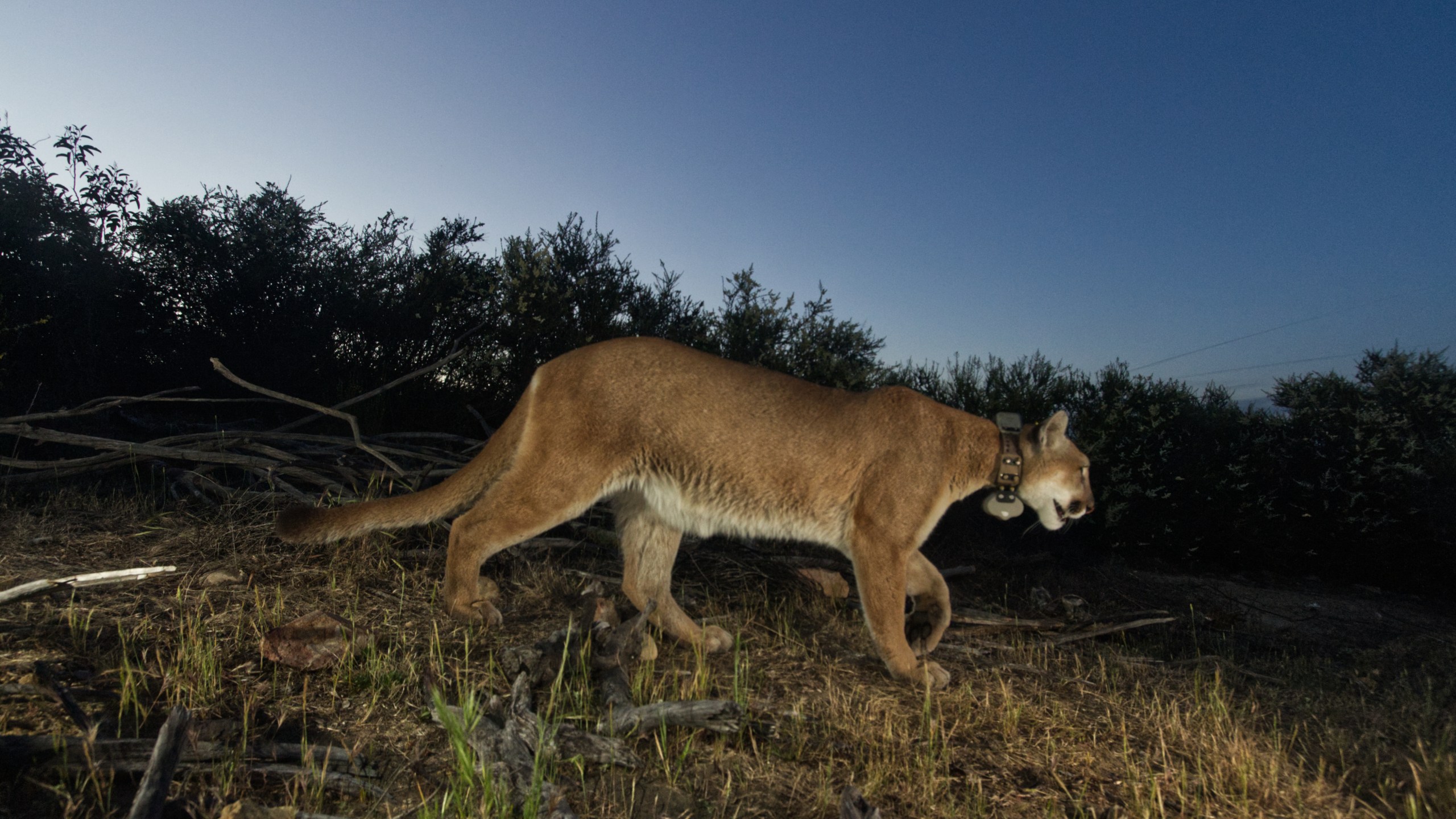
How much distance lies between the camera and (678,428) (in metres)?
4.38

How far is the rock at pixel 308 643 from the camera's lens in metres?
3.38

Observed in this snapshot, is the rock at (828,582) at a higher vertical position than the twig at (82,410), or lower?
lower

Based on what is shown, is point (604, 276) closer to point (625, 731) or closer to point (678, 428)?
point (678, 428)

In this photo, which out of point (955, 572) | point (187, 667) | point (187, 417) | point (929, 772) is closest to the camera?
point (929, 772)

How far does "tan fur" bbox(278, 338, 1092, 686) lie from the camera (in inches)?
165

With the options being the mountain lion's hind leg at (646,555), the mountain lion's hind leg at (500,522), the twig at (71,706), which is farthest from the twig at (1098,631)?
the twig at (71,706)

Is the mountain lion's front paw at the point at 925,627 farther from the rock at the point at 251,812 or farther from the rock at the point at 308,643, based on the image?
the rock at the point at 251,812

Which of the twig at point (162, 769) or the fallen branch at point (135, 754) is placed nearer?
the twig at point (162, 769)

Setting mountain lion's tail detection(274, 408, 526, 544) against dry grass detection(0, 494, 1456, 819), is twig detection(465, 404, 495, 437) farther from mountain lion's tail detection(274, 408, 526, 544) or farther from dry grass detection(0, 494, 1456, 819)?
dry grass detection(0, 494, 1456, 819)

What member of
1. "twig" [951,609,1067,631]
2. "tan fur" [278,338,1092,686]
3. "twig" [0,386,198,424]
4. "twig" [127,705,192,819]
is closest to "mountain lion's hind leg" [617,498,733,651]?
"tan fur" [278,338,1092,686]

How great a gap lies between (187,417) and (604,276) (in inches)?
188

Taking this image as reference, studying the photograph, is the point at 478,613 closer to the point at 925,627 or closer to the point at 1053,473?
the point at 925,627

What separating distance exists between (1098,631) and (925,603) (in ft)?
4.65

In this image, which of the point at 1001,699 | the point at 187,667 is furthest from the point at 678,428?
the point at 187,667
